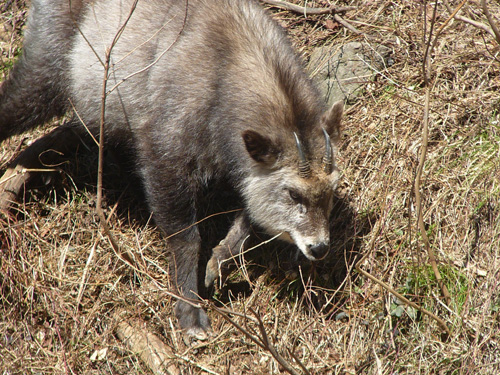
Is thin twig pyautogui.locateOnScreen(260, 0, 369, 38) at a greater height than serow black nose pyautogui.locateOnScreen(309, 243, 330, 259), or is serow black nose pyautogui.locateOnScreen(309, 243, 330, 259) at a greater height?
thin twig pyautogui.locateOnScreen(260, 0, 369, 38)

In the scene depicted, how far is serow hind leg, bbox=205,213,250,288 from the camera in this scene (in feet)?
16.0

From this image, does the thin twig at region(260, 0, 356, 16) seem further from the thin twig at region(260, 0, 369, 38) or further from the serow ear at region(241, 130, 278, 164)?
the serow ear at region(241, 130, 278, 164)

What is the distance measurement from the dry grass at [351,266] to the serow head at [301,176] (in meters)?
0.58

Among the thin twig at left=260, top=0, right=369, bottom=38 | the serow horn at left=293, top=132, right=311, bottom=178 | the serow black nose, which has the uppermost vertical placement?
the thin twig at left=260, top=0, right=369, bottom=38

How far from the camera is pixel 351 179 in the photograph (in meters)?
5.38

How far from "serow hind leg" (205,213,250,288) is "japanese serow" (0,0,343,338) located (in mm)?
12

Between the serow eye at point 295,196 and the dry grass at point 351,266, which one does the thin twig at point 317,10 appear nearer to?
the dry grass at point 351,266

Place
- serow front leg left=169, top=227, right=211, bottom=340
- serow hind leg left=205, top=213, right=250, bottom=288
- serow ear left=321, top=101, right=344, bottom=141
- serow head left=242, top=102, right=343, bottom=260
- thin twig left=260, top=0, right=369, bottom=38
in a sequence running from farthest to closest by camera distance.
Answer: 1. thin twig left=260, top=0, right=369, bottom=38
2. serow hind leg left=205, top=213, right=250, bottom=288
3. serow front leg left=169, top=227, right=211, bottom=340
4. serow ear left=321, top=101, right=344, bottom=141
5. serow head left=242, top=102, right=343, bottom=260

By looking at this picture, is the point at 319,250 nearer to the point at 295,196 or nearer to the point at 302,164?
the point at 295,196

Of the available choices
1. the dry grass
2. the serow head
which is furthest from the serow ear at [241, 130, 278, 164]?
the dry grass

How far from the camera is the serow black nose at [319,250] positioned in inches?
171

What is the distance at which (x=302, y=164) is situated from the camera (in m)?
4.30

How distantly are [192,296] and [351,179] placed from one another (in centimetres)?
188

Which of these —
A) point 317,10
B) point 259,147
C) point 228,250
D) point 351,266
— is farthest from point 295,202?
point 317,10
